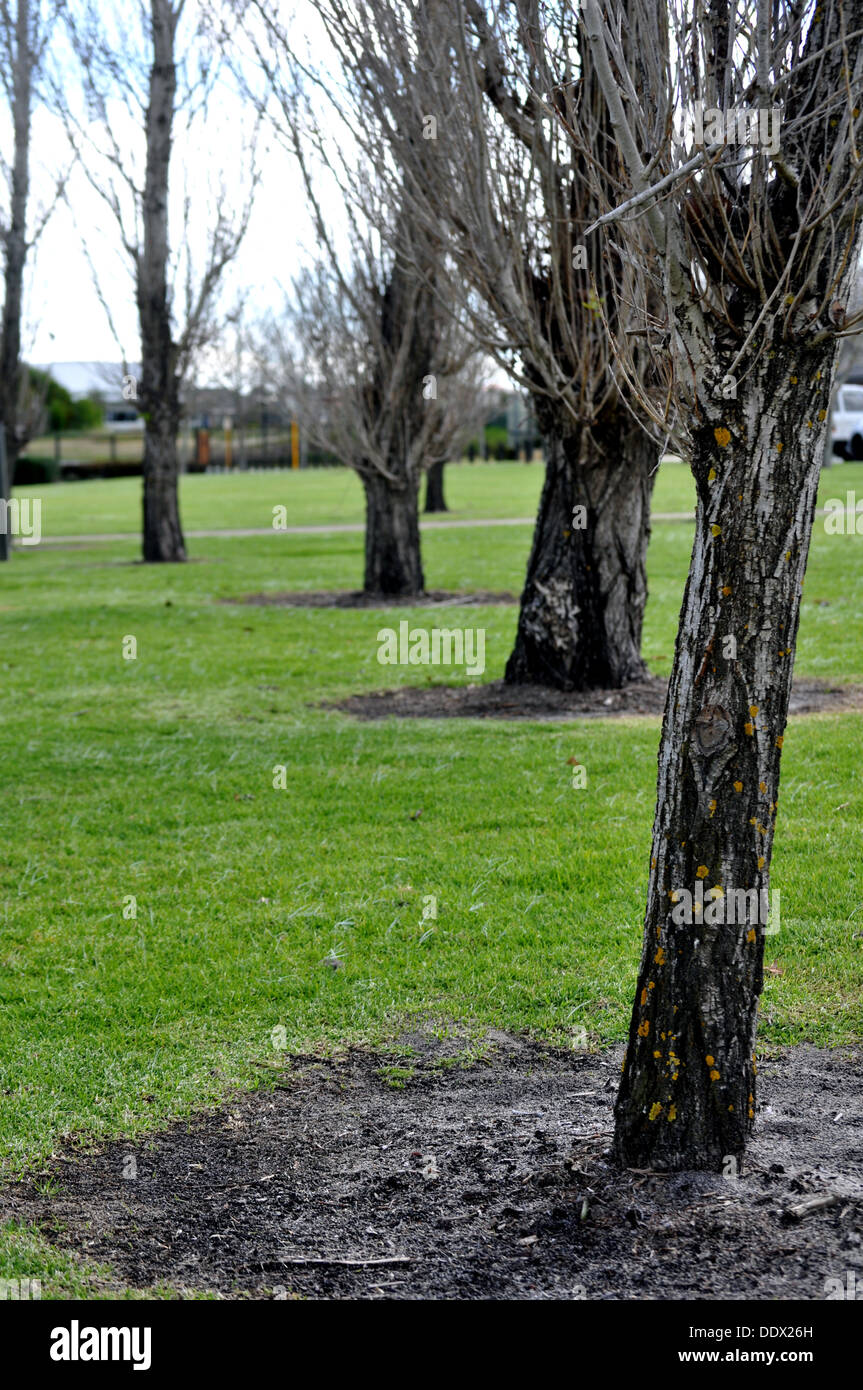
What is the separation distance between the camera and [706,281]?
327 cm

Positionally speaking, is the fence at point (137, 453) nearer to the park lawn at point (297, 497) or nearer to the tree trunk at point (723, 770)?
the park lawn at point (297, 497)

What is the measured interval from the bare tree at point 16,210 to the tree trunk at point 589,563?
526 inches

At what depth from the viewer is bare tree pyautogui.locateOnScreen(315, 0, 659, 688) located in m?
7.08

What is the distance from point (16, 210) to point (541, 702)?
1687 cm

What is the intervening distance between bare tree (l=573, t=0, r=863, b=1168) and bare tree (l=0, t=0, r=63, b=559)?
17546mm

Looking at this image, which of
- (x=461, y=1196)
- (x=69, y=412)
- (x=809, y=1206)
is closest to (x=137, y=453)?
(x=69, y=412)

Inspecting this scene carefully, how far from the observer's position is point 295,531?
27.9 m

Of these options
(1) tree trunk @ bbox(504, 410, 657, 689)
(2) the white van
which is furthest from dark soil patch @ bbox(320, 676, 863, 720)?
(2) the white van

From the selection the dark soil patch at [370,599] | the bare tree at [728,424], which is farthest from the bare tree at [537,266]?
the dark soil patch at [370,599]

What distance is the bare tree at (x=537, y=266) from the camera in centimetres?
708

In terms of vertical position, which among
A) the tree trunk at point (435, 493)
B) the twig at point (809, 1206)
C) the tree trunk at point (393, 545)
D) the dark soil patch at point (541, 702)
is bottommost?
the twig at point (809, 1206)

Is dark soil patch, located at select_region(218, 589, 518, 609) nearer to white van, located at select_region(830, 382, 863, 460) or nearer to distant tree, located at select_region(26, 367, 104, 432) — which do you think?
white van, located at select_region(830, 382, 863, 460)

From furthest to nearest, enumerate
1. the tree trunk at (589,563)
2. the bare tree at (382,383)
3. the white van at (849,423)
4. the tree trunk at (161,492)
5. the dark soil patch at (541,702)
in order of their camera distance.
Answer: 1. the white van at (849,423)
2. the tree trunk at (161,492)
3. the bare tree at (382,383)
4. the dark soil patch at (541,702)
5. the tree trunk at (589,563)
